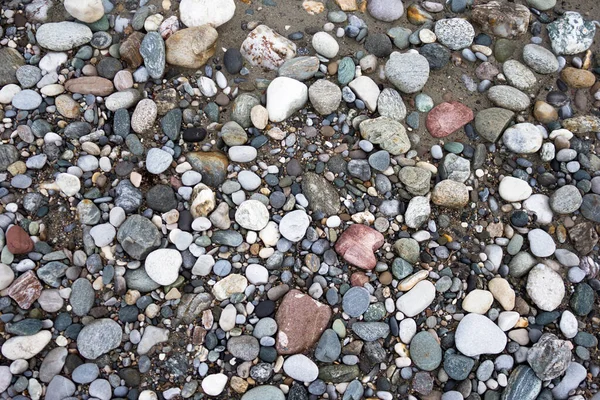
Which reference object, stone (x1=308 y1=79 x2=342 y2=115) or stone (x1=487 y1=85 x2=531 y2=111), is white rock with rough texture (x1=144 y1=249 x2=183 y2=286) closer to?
stone (x1=308 y1=79 x2=342 y2=115)

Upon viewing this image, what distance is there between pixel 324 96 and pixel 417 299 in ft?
2.78

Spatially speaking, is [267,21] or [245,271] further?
[267,21]

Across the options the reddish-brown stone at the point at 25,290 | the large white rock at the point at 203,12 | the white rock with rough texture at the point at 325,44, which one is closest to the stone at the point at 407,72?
the white rock with rough texture at the point at 325,44

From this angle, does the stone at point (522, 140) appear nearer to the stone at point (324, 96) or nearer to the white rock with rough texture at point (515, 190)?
the white rock with rough texture at point (515, 190)

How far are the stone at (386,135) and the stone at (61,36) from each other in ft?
3.86

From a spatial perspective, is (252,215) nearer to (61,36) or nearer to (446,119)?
(446,119)

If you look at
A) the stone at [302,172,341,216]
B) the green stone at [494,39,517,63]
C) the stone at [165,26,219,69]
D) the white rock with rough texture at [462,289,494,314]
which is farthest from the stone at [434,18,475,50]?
the white rock with rough texture at [462,289,494,314]

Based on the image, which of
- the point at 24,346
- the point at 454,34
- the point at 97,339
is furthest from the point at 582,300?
the point at 24,346

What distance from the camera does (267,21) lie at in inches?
93.3

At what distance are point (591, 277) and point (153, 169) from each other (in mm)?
1695

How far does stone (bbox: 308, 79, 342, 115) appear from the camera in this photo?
2197 millimetres

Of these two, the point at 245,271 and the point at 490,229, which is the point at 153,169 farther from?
the point at 490,229

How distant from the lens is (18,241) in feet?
6.48

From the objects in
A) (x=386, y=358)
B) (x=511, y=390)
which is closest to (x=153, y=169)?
(x=386, y=358)
